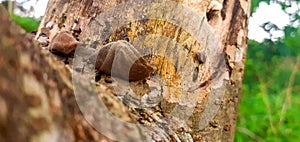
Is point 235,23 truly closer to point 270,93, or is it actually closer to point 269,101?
point 269,101

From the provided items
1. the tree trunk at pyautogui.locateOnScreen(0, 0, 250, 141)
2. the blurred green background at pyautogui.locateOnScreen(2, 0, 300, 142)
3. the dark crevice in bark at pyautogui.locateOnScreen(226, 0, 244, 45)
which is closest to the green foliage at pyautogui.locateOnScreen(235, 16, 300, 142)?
the blurred green background at pyautogui.locateOnScreen(2, 0, 300, 142)

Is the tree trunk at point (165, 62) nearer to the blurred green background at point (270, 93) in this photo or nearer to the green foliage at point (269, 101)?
the blurred green background at point (270, 93)

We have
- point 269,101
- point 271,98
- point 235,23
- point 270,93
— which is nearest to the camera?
point 235,23

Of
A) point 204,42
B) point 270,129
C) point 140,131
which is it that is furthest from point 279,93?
point 140,131

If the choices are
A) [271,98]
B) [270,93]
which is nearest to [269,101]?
[271,98]

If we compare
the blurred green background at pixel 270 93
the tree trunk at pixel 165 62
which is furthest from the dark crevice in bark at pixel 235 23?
the blurred green background at pixel 270 93

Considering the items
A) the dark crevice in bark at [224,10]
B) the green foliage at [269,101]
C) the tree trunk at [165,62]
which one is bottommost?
the green foliage at [269,101]

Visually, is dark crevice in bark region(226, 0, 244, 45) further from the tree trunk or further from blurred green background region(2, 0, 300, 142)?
blurred green background region(2, 0, 300, 142)

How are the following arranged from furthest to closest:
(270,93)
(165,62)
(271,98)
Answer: (270,93), (271,98), (165,62)
